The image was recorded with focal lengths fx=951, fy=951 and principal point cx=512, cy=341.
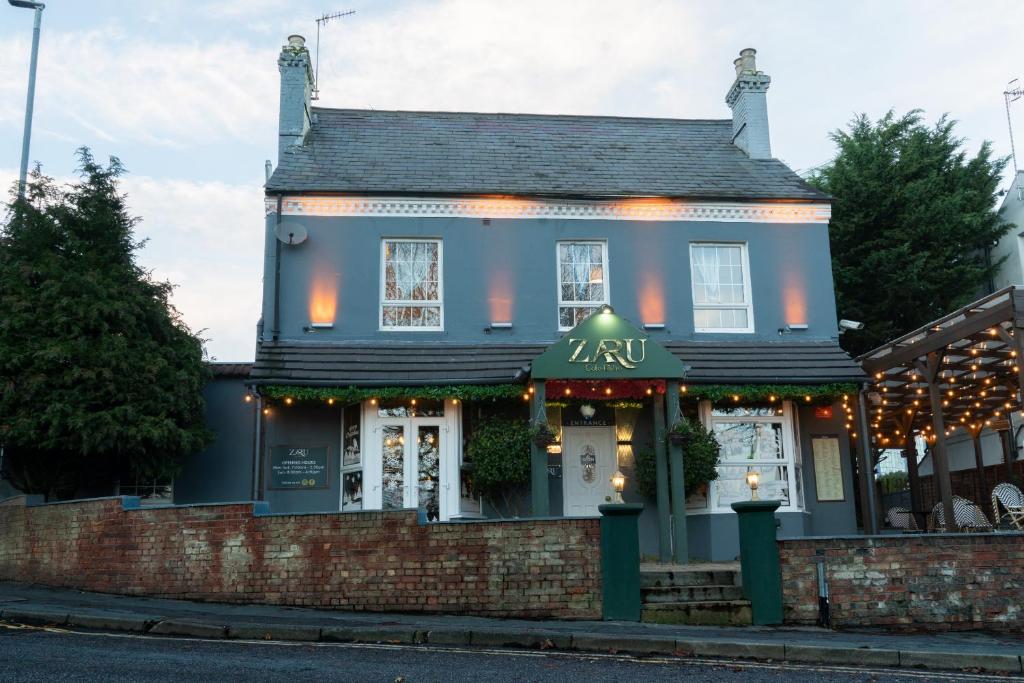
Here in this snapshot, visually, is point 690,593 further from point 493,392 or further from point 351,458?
point 351,458

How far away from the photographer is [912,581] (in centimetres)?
1141

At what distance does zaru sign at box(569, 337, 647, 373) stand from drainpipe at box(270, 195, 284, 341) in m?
5.19

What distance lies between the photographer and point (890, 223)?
23.0m

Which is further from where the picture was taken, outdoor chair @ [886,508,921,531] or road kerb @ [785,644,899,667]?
outdoor chair @ [886,508,921,531]

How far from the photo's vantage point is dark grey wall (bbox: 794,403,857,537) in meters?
16.4

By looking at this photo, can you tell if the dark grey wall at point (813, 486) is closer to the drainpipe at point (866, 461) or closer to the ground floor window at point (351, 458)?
the drainpipe at point (866, 461)

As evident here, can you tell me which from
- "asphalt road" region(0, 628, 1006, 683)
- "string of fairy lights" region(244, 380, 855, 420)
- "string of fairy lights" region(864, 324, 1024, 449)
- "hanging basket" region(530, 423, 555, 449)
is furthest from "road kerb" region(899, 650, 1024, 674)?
"string of fairy lights" region(244, 380, 855, 420)

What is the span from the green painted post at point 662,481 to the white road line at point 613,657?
4807mm

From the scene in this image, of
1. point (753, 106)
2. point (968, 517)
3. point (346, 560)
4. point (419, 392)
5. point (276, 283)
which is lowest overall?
point (346, 560)

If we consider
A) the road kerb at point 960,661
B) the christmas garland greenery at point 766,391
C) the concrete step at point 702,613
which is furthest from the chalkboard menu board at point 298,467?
the road kerb at point 960,661

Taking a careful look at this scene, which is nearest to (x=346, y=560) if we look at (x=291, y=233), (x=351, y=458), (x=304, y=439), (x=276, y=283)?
(x=351, y=458)

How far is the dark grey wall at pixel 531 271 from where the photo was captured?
16.4m

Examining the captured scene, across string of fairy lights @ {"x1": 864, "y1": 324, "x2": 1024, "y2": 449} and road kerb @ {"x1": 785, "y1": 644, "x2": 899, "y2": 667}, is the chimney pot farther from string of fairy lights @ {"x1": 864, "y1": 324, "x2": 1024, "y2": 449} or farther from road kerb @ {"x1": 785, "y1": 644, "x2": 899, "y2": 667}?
road kerb @ {"x1": 785, "y1": 644, "x2": 899, "y2": 667}

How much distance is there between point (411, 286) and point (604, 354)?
4148mm
